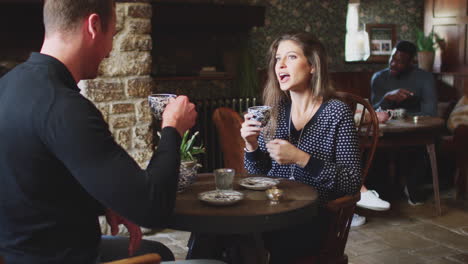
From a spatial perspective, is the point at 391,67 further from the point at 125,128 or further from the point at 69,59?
the point at 69,59

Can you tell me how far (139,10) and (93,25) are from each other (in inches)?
93.6

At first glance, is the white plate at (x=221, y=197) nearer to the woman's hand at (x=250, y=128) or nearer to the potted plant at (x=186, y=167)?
the potted plant at (x=186, y=167)

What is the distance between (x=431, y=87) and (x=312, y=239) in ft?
11.2

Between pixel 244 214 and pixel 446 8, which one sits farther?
pixel 446 8

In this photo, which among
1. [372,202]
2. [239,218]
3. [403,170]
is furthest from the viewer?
[403,170]

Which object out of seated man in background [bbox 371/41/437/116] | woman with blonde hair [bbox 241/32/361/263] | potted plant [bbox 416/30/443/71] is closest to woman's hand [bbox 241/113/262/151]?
woman with blonde hair [bbox 241/32/361/263]

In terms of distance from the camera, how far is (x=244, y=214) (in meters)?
1.69

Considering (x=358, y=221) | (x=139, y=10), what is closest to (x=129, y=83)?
(x=139, y=10)

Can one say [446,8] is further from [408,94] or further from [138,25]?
[138,25]

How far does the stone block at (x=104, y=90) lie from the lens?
3.56m

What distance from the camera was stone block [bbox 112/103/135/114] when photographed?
3.68 m

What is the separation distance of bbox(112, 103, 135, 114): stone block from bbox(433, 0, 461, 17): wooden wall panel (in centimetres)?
460

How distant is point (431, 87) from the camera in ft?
16.5

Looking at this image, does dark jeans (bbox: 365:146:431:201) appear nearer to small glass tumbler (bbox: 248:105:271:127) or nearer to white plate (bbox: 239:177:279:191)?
white plate (bbox: 239:177:279:191)
